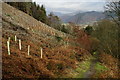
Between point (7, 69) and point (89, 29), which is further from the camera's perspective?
point (89, 29)

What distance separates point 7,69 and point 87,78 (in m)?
6.93

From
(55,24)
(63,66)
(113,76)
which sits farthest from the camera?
(55,24)

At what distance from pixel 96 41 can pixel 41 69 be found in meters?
29.3

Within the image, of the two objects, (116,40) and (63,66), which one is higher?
(116,40)

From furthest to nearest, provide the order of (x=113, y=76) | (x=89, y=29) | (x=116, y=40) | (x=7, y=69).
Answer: (x=89, y=29), (x=116, y=40), (x=113, y=76), (x=7, y=69)

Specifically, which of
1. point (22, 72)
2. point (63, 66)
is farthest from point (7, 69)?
point (63, 66)

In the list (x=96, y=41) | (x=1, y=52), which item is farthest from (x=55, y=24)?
(x=1, y=52)

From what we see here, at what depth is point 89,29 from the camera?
5909 cm

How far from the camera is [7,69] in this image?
43.7ft

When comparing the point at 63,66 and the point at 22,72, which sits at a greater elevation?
the point at 22,72

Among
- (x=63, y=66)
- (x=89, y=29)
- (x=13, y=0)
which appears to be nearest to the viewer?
(x=63, y=66)

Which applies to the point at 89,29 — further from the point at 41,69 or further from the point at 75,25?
the point at 41,69

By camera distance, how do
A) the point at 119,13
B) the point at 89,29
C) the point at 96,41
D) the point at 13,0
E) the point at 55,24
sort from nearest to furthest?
the point at 119,13 → the point at 96,41 → the point at 13,0 → the point at 89,29 → the point at 55,24

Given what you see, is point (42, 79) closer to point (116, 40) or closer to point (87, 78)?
point (87, 78)
